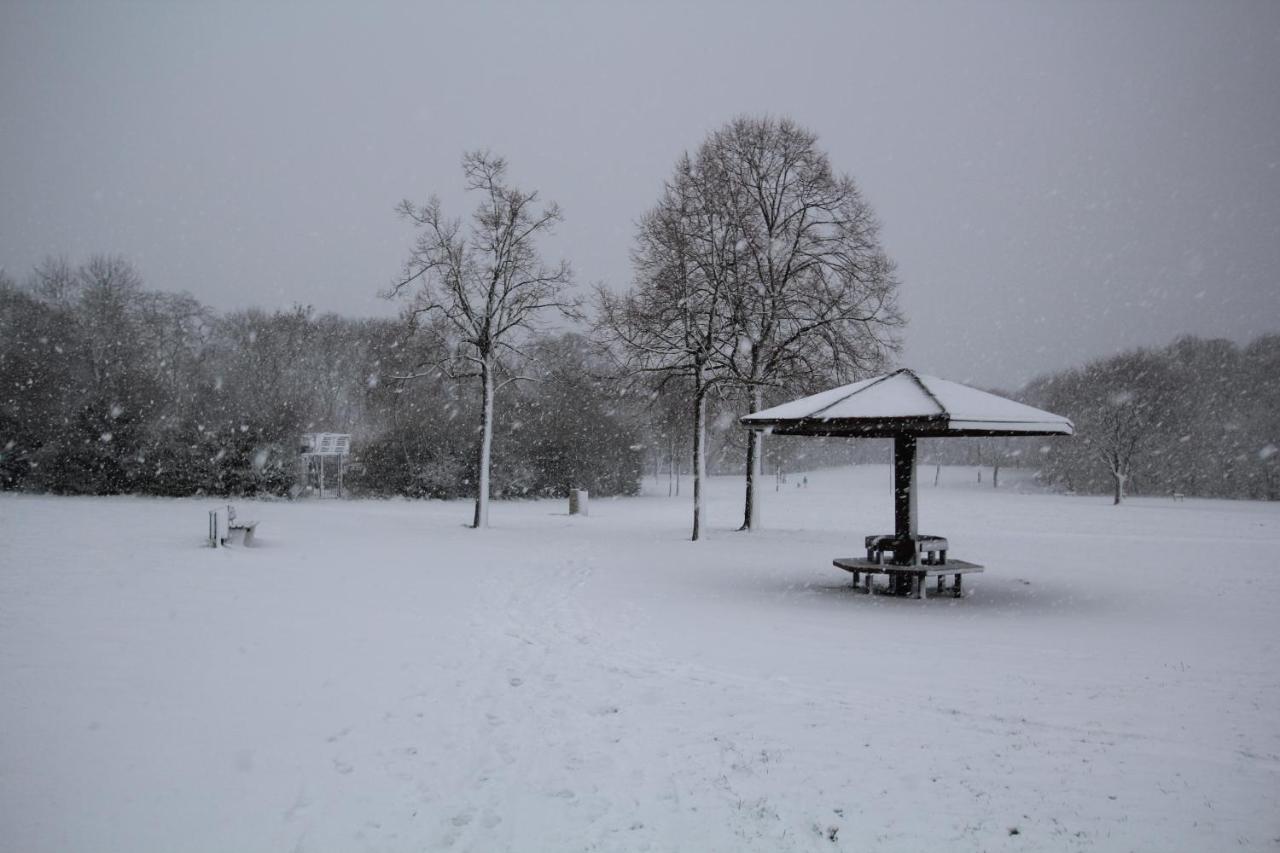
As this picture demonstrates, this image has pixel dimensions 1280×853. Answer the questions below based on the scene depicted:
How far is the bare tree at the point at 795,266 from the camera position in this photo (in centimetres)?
1967

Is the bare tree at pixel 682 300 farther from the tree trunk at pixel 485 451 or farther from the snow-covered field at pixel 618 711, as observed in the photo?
the snow-covered field at pixel 618 711

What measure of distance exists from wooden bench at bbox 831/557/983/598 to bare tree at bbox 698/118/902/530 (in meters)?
8.37

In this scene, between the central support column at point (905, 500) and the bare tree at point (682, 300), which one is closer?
the central support column at point (905, 500)

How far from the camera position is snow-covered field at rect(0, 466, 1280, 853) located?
4078mm

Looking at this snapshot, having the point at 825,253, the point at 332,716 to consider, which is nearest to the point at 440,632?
the point at 332,716

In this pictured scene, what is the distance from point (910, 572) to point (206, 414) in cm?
2805

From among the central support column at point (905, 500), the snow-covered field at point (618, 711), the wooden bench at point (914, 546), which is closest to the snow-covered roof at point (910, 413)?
the central support column at point (905, 500)

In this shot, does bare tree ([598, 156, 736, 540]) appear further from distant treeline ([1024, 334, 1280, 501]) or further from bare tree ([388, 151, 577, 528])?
distant treeline ([1024, 334, 1280, 501])

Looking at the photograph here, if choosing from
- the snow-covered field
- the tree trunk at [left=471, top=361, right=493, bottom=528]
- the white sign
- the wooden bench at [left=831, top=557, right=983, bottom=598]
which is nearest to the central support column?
the wooden bench at [left=831, top=557, right=983, bottom=598]

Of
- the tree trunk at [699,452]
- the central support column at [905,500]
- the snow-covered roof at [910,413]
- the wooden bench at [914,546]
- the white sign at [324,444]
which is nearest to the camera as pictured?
the snow-covered roof at [910,413]

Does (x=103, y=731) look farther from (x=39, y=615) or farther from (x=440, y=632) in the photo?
(x=39, y=615)

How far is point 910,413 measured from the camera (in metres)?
9.70

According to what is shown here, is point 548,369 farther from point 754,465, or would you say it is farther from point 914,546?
point 914,546

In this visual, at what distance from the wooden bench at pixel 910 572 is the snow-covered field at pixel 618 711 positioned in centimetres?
35
